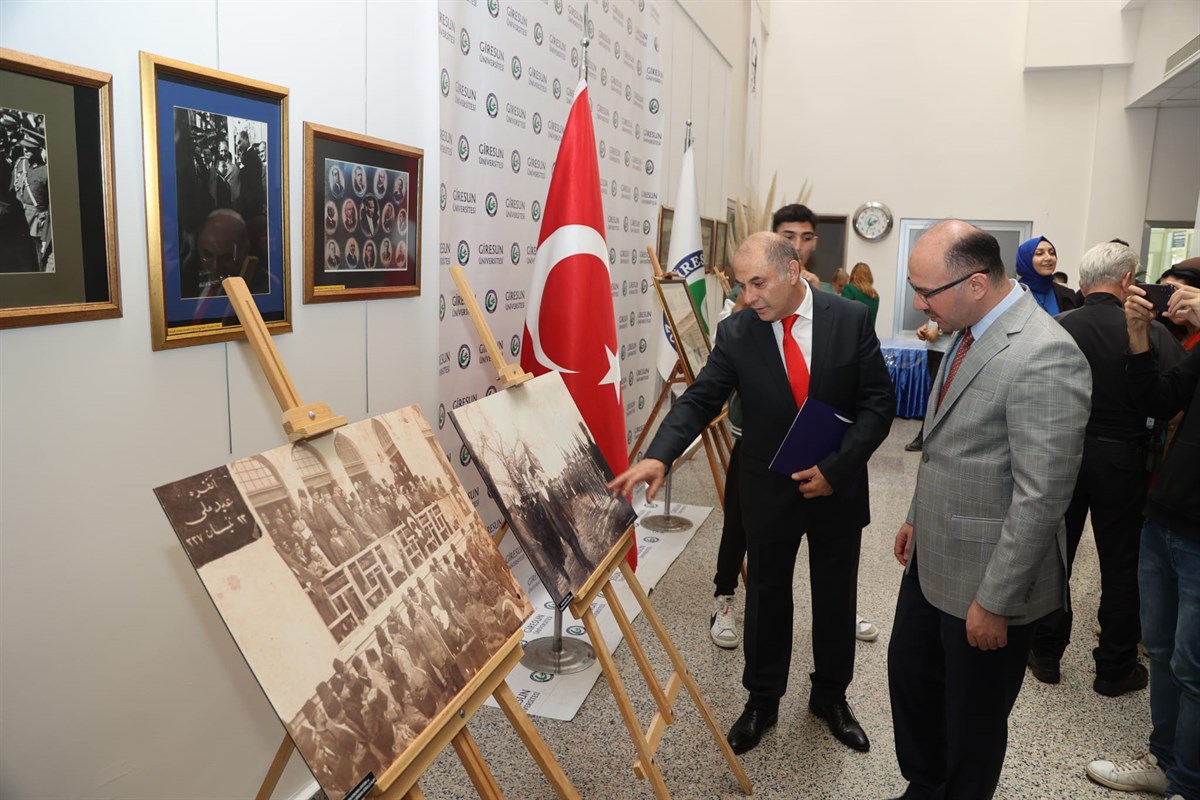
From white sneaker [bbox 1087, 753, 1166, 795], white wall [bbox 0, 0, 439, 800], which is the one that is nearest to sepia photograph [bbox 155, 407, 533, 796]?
white wall [bbox 0, 0, 439, 800]

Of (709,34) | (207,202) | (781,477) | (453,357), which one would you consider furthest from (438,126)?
(709,34)

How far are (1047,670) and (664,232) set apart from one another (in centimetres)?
344

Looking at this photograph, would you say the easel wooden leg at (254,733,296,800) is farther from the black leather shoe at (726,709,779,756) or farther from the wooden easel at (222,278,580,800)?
the black leather shoe at (726,709,779,756)

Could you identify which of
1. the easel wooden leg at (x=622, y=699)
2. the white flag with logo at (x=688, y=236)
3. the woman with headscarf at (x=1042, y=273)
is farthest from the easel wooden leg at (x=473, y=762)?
the white flag with logo at (x=688, y=236)

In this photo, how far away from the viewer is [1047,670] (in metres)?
2.95

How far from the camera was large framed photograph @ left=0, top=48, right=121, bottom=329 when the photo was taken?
1.32 m

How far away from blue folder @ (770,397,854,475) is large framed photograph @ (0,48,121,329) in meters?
1.69

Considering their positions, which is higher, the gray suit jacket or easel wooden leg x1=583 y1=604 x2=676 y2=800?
the gray suit jacket

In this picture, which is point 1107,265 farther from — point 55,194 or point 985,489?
point 55,194

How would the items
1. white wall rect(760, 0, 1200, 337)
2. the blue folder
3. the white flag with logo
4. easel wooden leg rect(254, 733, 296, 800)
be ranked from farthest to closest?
white wall rect(760, 0, 1200, 337) → the white flag with logo → the blue folder → easel wooden leg rect(254, 733, 296, 800)

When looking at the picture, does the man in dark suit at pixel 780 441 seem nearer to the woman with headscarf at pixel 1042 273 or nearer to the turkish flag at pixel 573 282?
the turkish flag at pixel 573 282

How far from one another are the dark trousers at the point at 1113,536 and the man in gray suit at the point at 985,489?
1.05m

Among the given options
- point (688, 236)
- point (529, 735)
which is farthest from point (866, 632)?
point (688, 236)

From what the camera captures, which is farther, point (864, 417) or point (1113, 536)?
point (1113, 536)
